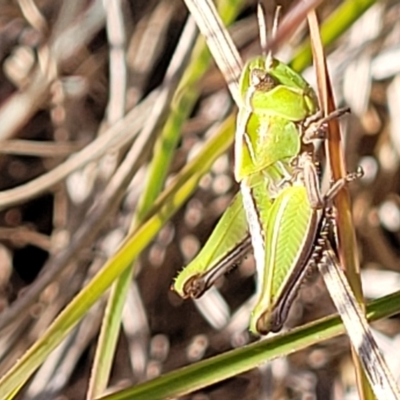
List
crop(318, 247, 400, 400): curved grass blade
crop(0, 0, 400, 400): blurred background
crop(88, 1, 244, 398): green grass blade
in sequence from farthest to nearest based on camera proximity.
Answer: crop(0, 0, 400, 400): blurred background < crop(88, 1, 244, 398): green grass blade < crop(318, 247, 400, 400): curved grass blade

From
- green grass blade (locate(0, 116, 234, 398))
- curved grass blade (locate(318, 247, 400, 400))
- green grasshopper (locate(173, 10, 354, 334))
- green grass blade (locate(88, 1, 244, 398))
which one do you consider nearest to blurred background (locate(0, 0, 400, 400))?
green grass blade (locate(88, 1, 244, 398))

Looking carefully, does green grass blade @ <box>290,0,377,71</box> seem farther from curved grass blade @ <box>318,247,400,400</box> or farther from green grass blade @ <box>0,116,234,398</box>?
curved grass blade @ <box>318,247,400,400</box>

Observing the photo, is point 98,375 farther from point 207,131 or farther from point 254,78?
point 207,131

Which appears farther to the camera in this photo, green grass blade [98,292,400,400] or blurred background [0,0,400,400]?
blurred background [0,0,400,400]

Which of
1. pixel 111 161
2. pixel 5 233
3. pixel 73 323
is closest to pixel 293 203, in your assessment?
pixel 73 323

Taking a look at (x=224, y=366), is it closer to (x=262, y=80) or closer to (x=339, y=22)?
(x=262, y=80)

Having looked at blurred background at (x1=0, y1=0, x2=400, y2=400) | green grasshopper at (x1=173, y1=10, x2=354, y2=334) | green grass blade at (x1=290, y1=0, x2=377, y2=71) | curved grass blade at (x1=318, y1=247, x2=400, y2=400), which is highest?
blurred background at (x1=0, y1=0, x2=400, y2=400)

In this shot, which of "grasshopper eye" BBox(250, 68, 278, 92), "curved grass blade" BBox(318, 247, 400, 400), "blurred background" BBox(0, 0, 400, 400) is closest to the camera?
"curved grass blade" BBox(318, 247, 400, 400)
